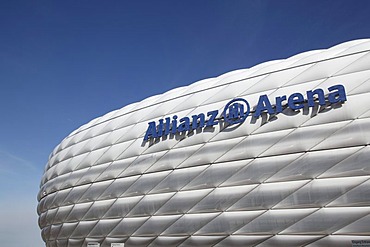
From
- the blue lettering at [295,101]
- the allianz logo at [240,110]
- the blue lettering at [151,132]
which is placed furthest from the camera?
the blue lettering at [151,132]

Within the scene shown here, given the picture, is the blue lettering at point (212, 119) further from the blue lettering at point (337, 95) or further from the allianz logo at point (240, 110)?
the blue lettering at point (337, 95)

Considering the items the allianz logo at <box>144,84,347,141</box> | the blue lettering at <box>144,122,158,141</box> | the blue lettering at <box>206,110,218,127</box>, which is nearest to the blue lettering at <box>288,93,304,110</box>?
the allianz logo at <box>144,84,347,141</box>

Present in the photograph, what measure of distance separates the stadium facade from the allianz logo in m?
0.04

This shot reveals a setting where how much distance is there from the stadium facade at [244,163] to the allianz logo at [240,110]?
42 millimetres

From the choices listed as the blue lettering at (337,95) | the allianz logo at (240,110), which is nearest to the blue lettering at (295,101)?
the allianz logo at (240,110)

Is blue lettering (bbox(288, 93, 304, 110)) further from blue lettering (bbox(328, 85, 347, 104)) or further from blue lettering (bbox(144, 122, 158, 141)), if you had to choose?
blue lettering (bbox(144, 122, 158, 141))

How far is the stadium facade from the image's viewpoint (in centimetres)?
1072

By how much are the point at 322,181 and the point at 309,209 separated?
106cm

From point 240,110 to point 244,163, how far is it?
2204mm

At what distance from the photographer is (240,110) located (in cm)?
1312

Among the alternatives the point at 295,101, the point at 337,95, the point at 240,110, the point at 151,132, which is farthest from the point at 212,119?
the point at 337,95

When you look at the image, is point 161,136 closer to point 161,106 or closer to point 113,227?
point 161,106

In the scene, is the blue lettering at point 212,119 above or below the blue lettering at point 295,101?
above

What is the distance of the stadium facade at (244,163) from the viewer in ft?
35.2
